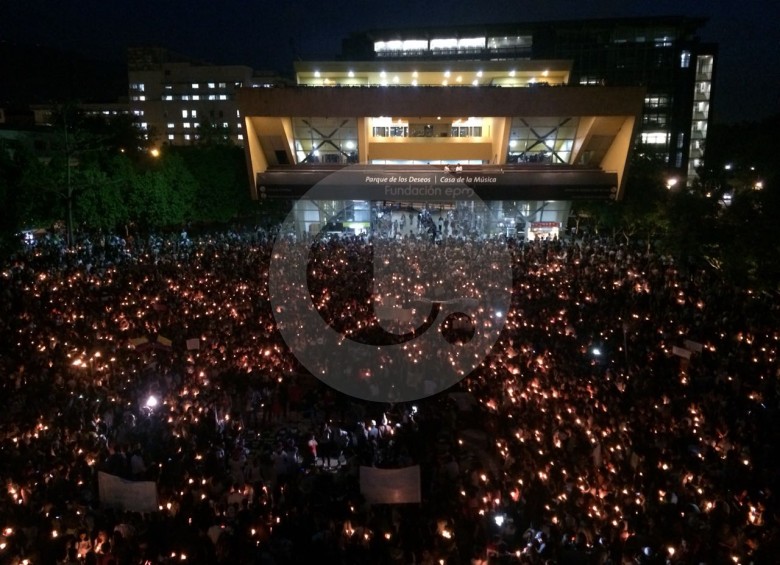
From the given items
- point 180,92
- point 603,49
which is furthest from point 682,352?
point 180,92

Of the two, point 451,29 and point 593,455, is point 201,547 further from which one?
point 451,29

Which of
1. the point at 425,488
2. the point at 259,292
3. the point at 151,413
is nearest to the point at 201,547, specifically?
the point at 425,488

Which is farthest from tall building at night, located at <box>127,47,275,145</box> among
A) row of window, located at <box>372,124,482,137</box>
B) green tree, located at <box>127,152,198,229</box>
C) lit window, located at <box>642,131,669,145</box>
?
lit window, located at <box>642,131,669,145</box>

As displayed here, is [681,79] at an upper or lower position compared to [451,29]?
lower

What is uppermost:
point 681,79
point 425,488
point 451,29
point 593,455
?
point 451,29

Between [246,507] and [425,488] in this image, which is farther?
[425,488]

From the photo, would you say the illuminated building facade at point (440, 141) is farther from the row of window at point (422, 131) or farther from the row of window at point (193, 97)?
the row of window at point (193, 97)
